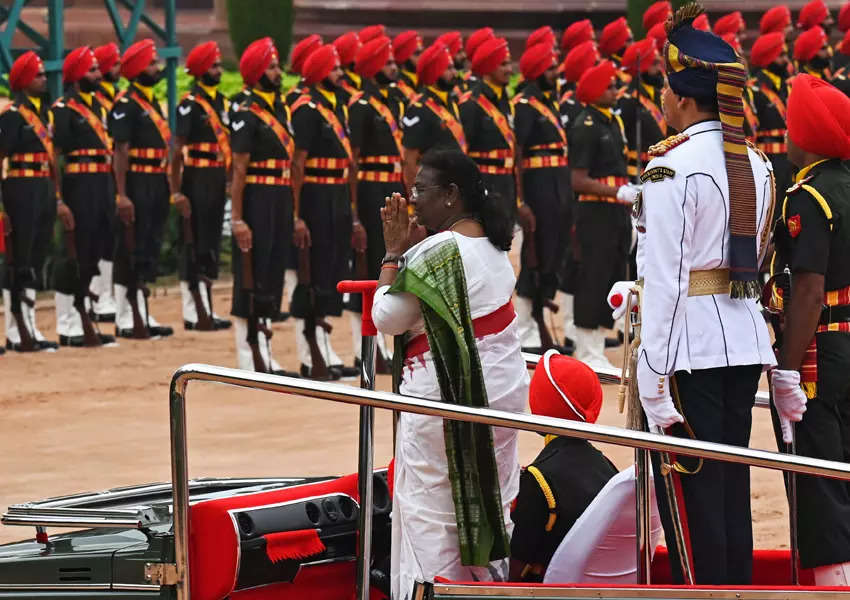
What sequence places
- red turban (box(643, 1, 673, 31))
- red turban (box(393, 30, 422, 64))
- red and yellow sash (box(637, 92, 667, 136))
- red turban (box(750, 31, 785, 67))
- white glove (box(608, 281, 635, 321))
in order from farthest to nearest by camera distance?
1. red turban (box(643, 1, 673, 31))
2. red turban (box(750, 31, 785, 67))
3. red turban (box(393, 30, 422, 64))
4. red and yellow sash (box(637, 92, 667, 136))
5. white glove (box(608, 281, 635, 321))

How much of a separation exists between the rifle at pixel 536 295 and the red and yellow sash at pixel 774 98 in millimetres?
2778

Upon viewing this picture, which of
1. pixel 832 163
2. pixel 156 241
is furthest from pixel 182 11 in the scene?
pixel 832 163

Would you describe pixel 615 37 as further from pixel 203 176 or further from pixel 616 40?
pixel 203 176

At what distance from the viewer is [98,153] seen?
12094 mm

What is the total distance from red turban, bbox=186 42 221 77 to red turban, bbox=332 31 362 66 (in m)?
0.97

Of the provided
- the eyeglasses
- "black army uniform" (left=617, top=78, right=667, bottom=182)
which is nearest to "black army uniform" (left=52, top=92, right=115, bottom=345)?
"black army uniform" (left=617, top=78, right=667, bottom=182)

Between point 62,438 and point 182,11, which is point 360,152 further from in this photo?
point 182,11

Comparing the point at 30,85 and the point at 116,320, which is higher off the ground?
the point at 30,85

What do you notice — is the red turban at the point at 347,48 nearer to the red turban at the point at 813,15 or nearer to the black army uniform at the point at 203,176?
the black army uniform at the point at 203,176

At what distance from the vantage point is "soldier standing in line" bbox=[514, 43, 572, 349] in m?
11.6

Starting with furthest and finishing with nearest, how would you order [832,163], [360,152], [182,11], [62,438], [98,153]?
[182,11], [98,153], [360,152], [62,438], [832,163]

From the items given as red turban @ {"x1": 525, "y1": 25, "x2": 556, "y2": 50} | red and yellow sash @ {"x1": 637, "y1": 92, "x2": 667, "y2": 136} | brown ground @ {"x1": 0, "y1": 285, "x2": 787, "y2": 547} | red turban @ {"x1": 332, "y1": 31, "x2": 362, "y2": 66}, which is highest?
red turban @ {"x1": 525, "y1": 25, "x2": 556, "y2": 50}

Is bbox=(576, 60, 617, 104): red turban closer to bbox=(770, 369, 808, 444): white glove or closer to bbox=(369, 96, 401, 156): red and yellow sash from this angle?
bbox=(369, 96, 401, 156): red and yellow sash

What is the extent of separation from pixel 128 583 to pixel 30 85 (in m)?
7.93
